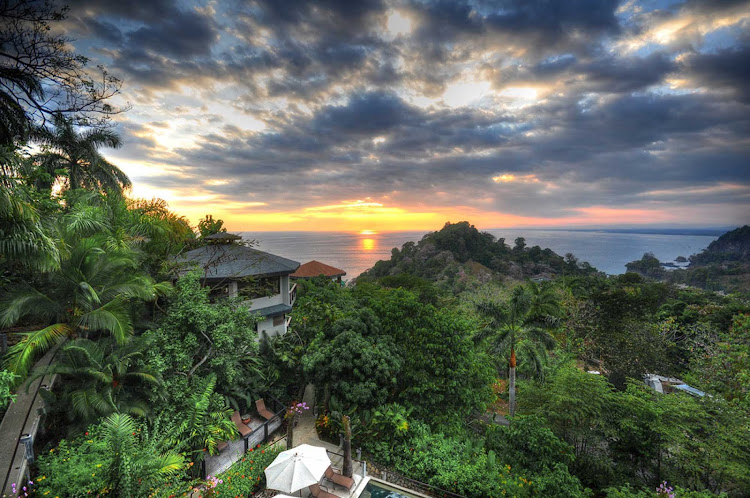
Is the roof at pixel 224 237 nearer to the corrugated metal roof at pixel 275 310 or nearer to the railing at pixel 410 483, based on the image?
the corrugated metal roof at pixel 275 310

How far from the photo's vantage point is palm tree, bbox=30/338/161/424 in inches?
301

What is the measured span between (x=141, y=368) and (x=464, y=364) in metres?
11.4

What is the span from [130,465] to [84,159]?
19413 millimetres

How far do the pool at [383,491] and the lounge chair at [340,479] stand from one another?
1.89 feet

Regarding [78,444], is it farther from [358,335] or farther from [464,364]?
[464,364]

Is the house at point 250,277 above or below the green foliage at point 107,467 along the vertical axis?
above

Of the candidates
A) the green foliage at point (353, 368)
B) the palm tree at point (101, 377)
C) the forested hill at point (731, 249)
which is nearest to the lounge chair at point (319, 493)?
the green foliage at point (353, 368)

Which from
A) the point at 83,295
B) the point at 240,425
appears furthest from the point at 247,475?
the point at 83,295

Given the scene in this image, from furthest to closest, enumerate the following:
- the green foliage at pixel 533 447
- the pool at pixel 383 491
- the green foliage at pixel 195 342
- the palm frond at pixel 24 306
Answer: the green foliage at pixel 533 447 → the green foliage at pixel 195 342 → the pool at pixel 383 491 → the palm frond at pixel 24 306

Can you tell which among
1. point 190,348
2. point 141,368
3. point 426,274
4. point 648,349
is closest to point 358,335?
point 190,348

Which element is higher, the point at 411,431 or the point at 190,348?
the point at 190,348

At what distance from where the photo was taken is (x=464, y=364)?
12758 millimetres

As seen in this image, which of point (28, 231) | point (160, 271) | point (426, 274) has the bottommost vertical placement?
point (426, 274)

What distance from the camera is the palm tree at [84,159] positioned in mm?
16688
